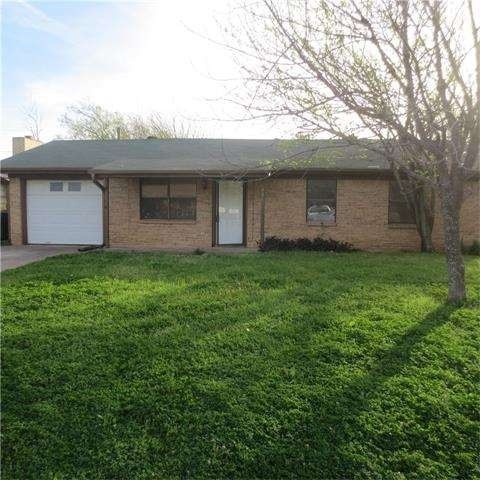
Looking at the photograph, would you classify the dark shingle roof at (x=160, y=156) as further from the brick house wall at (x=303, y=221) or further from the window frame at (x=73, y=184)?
the brick house wall at (x=303, y=221)

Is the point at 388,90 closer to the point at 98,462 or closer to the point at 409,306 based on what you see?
the point at 409,306

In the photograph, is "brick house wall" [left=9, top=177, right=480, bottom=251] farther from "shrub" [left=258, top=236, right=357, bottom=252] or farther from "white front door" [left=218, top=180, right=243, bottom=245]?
"shrub" [left=258, top=236, right=357, bottom=252]

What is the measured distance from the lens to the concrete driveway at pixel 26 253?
34.5 ft

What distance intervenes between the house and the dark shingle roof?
2.3 inches

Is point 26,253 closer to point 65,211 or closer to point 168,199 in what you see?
point 65,211

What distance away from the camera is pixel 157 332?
16.1ft

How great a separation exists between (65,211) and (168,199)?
3.82 metres

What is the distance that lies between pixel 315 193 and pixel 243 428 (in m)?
10.8

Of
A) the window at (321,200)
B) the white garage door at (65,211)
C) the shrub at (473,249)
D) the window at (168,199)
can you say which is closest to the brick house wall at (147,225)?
the window at (168,199)

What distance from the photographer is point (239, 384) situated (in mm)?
3848

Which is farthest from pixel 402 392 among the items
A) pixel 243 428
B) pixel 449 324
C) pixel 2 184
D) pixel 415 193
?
pixel 2 184

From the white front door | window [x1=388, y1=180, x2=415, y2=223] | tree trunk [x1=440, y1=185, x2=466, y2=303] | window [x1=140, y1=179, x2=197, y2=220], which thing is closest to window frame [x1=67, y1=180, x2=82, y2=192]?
window [x1=140, y1=179, x2=197, y2=220]

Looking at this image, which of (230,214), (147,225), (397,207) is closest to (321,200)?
(397,207)

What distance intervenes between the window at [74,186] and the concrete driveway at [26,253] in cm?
194
